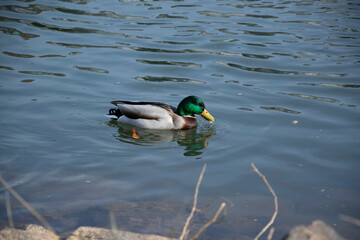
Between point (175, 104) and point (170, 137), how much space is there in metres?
1.16

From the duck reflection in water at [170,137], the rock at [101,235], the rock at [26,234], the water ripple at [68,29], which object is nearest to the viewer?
the rock at [26,234]

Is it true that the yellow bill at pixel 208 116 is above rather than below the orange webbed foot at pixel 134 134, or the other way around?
above

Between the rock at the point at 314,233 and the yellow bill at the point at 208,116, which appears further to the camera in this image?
the yellow bill at the point at 208,116

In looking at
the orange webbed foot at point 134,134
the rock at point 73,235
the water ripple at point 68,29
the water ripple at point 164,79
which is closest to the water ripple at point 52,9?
the water ripple at point 68,29

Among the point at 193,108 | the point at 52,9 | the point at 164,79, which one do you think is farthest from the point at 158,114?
the point at 52,9

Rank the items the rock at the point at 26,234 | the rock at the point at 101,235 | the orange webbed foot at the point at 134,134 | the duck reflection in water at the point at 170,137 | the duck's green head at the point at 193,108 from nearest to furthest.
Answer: the rock at the point at 26,234 → the rock at the point at 101,235 → the duck reflection in water at the point at 170,137 → the orange webbed foot at the point at 134,134 → the duck's green head at the point at 193,108

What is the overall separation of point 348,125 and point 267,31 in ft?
20.1

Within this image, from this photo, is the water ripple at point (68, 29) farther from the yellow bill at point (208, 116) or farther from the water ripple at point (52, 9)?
the yellow bill at point (208, 116)

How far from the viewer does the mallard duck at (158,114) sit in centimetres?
814

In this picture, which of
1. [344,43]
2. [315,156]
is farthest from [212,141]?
[344,43]

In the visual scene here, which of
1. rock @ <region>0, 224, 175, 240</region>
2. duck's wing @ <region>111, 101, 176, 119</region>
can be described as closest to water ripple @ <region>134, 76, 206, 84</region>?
duck's wing @ <region>111, 101, 176, 119</region>

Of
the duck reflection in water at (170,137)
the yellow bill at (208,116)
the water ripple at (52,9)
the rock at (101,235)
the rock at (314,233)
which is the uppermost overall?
the water ripple at (52,9)

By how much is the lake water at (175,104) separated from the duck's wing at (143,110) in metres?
0.24

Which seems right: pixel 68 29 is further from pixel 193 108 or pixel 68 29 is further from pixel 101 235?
pixel 101 235
